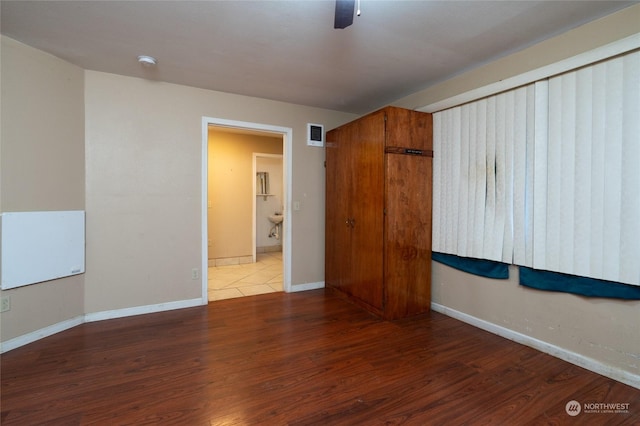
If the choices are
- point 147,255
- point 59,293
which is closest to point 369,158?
point 147,255

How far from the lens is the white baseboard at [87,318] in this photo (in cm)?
229

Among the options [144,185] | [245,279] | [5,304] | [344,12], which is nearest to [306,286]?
[245,279]

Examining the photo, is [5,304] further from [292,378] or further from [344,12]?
[344,12]

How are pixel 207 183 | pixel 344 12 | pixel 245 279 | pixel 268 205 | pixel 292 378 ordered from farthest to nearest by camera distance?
pixel 268 205 < pixel 245 279 < pixel 207 183 < pixel 292 378 < pixel 344 12

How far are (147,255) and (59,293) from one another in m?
0.76

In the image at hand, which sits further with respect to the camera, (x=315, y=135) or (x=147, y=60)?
(x=315, y=135)

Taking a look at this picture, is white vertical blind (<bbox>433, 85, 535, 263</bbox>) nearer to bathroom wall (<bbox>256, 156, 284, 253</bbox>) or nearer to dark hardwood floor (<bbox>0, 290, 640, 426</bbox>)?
dark hardwood floor (<bbox>0, 290, 640, 426</bbox>)

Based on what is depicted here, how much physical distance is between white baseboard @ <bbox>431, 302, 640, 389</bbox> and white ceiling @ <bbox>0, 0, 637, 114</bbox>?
8.01 ft

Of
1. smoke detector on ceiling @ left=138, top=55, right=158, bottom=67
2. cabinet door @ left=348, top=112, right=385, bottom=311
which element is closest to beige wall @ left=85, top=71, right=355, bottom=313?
smoke detector on ceiling @ left=138, top=55, right=158, bottom=67

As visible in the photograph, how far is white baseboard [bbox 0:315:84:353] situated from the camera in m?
2.23

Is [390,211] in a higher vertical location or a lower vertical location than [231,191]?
lower

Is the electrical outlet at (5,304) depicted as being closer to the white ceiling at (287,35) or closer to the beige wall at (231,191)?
the white ceiling at (287,35)

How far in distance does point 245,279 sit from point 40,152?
2.83 metres

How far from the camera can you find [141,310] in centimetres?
301
